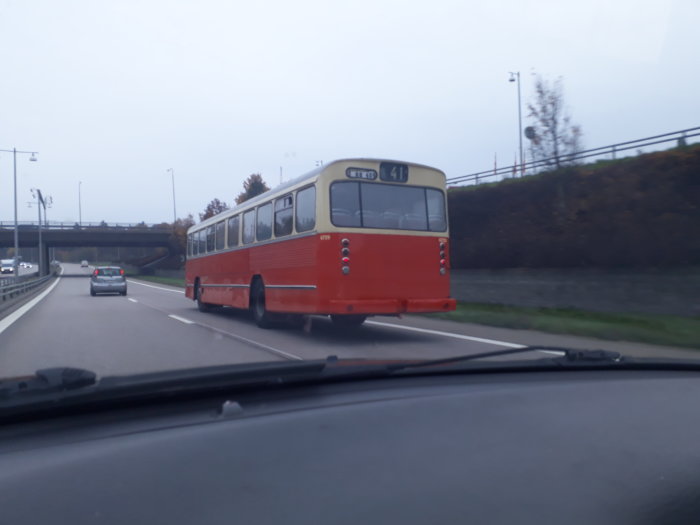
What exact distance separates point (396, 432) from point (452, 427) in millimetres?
265

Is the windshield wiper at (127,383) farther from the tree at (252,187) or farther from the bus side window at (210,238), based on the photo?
the tree at (252,187)

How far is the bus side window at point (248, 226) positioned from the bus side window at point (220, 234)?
6.76 ft

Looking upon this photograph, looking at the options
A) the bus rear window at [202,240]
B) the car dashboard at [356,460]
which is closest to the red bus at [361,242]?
the bus rear window at [202,240]

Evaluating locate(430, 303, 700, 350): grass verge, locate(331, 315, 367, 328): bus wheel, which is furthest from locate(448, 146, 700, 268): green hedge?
locate(331, 315, 367, 328): bus wheel

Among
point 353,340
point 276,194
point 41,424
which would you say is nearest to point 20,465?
point 41,424

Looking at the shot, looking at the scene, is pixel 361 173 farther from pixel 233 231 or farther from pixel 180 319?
pixel 180 319

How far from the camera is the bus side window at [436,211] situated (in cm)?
1195

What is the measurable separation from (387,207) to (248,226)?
16.5 feet

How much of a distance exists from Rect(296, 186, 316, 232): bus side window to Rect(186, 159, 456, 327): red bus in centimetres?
2

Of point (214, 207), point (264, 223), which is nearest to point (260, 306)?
point (264, 223)

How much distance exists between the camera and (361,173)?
445 inches

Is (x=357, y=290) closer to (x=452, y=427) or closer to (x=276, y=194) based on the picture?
(x=276, y=194)

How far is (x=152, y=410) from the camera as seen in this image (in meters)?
2.44

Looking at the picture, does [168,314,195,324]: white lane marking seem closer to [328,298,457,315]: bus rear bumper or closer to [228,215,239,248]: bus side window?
[228,215,239,248]: bus side window
